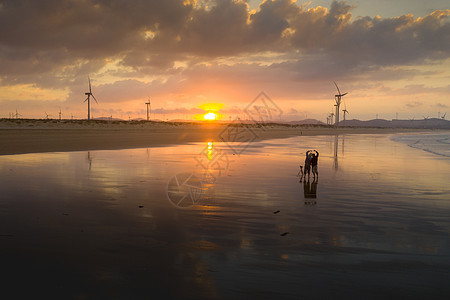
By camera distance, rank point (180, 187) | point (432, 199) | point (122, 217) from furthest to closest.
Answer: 1. point (180, 187)
2. point (432, 199)
3. point (122, 217)

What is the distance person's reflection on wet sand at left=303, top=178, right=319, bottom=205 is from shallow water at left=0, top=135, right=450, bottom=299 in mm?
92

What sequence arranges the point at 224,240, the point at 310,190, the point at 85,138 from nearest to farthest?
the point at 224,240 < the point at 310,190 < the point at 85,138

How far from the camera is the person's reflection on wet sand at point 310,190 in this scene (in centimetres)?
1116

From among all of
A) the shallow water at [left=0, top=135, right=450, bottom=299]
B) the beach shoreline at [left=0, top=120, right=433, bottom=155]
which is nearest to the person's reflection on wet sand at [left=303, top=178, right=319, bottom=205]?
the shallow water at [left=0, top=135, right=450, bottom=299]

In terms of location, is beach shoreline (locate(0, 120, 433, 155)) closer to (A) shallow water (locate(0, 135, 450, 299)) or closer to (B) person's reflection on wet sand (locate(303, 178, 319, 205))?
(A) shallow water (locate(0, 135, 450, 299))

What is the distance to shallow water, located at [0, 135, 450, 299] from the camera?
16.9ft

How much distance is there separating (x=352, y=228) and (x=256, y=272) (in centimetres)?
371

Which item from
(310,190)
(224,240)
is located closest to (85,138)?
(310,190)

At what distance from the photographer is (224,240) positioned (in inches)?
282

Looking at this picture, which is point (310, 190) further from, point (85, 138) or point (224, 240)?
point (85, 138)

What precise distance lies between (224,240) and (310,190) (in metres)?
6.96

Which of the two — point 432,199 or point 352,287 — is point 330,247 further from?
point 432,199

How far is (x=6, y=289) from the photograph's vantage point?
498cm

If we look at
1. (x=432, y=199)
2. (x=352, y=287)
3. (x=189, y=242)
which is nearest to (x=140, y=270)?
(x=189, y=242)
